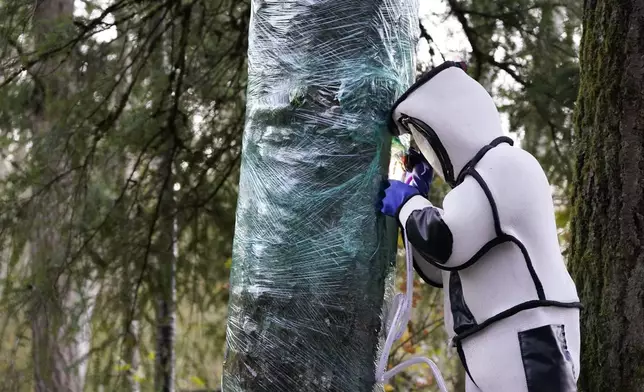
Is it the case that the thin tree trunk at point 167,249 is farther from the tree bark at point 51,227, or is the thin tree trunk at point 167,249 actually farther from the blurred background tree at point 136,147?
the tree bark at point 51,227

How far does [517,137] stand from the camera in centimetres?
480

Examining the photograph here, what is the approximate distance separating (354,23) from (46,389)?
416 centimetres

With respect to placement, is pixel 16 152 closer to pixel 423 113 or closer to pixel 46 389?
pixel 46 389

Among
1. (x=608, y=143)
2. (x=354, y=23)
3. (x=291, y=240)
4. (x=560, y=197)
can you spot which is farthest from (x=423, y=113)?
(x=560, y=197)

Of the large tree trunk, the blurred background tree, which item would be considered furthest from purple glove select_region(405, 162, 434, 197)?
the blurred background tree

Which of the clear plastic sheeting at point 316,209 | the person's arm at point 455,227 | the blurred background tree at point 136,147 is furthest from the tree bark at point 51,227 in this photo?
the person's arm at point 455,227

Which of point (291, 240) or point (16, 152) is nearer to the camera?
point (291, 240)

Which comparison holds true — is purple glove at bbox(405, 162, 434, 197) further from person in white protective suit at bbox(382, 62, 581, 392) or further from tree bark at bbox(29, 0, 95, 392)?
tree bark at bbox(29, 0, 95, 392)

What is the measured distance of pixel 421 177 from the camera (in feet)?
6.23

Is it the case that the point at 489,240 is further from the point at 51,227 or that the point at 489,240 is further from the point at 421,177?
the point at 51,227

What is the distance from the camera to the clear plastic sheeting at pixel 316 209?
1.65m

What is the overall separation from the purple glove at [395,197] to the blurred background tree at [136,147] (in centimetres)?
270

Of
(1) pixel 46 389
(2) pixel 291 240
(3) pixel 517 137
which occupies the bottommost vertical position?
(1) pixel 46 389

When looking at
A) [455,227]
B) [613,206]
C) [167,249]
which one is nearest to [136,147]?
[167,249]
